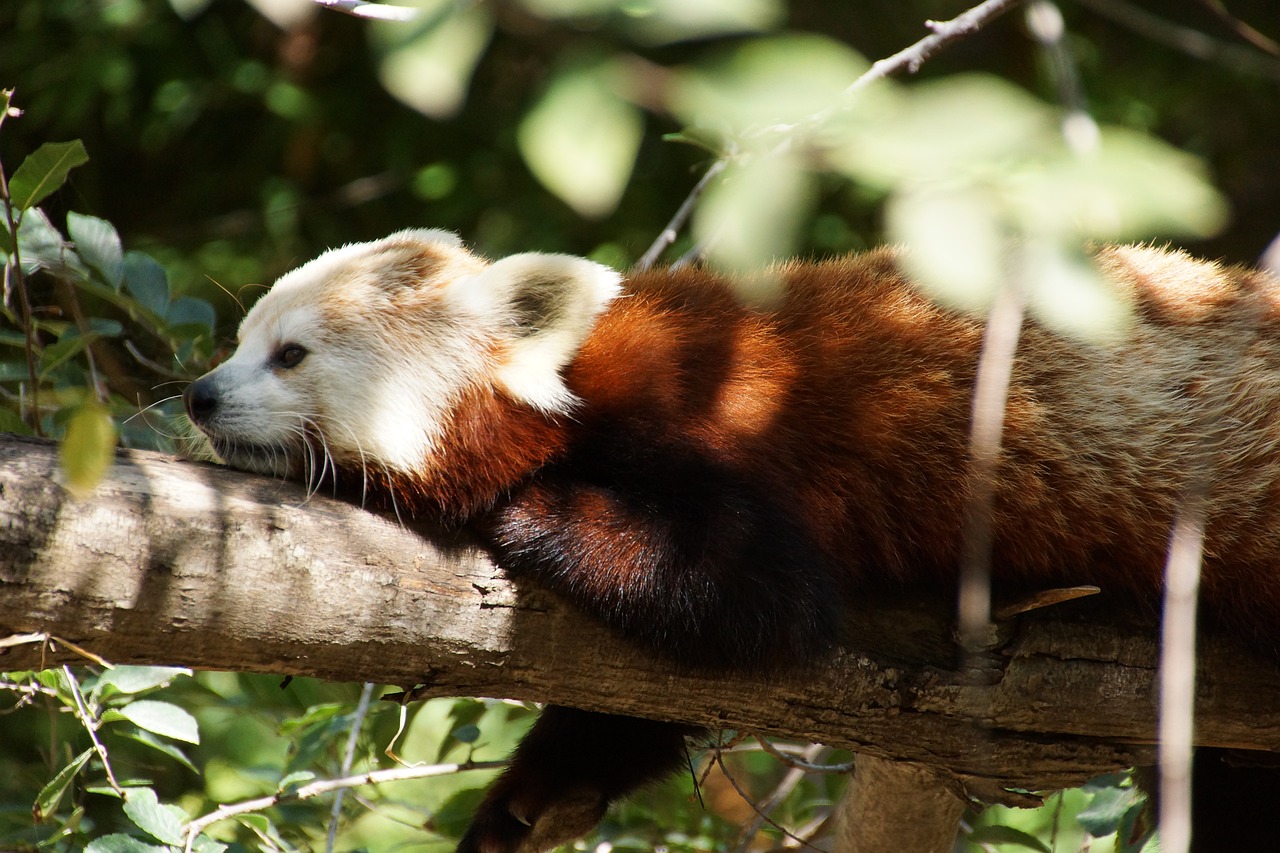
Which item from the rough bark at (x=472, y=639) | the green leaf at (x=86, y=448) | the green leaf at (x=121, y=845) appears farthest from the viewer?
the green leaf at (x=121, y=845)

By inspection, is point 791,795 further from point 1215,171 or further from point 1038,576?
point 1215,171

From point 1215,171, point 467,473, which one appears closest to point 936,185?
point 467,473

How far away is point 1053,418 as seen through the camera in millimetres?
2965

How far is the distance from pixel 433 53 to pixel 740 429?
1.90 m

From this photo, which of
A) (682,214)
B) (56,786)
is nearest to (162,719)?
(56,786)

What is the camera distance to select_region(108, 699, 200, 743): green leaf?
9.36 ft

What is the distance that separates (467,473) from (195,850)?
113cm

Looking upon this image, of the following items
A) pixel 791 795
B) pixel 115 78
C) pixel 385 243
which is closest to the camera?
pixel 385 243

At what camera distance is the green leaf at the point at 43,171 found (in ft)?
9.09

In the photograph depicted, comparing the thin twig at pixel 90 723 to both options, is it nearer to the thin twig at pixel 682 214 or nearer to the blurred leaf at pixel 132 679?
the blurred leaf at pixel 132 679

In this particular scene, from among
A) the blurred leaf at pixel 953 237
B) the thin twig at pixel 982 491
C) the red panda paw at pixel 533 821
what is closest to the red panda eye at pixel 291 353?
the red panda paw at pixel 533 821

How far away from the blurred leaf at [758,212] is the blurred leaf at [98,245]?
292 centimetres

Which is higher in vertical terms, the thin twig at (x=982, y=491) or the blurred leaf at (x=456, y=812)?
the thin twig at (x=982, y=491)

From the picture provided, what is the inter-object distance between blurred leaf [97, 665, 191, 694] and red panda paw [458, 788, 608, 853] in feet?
3.17
